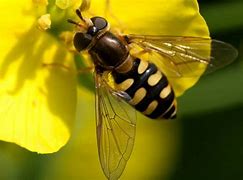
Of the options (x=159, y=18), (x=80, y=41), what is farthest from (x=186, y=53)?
(x=80, y=41)

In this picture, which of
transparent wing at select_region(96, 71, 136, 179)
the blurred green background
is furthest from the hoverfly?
the blurred green background

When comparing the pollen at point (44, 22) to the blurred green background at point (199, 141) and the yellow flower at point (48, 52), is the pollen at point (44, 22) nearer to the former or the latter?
the yellow flower at point (48, 52)

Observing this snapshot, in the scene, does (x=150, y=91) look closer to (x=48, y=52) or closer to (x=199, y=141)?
(x=48, y=52)

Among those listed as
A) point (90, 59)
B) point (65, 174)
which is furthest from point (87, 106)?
point (90, 59)

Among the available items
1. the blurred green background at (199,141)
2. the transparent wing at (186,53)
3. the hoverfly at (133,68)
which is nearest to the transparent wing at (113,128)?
the hoverfly at (133,68)

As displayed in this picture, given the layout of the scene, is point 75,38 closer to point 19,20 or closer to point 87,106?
point 19,20
